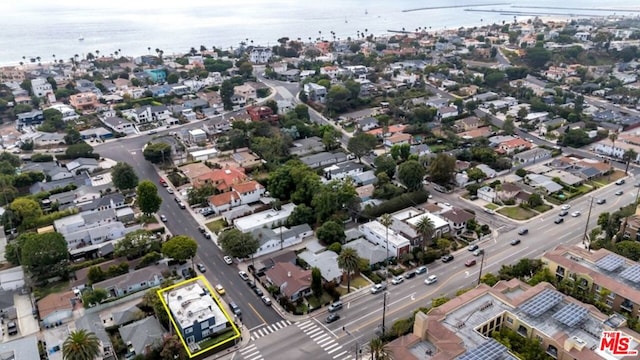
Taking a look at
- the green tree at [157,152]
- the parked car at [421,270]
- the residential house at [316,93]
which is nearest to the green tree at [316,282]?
the parked car at [421,270]

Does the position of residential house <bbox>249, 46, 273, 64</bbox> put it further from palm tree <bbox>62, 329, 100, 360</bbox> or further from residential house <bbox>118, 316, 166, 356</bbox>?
palm tree <bbox>62, 329, 100, 360</bbox>

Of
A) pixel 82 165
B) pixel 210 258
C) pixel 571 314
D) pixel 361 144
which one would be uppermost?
pixel 361 144

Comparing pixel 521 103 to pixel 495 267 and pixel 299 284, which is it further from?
pixel 299 284

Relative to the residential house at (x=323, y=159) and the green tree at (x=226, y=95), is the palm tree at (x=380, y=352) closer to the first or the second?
the residential house at (x=323, y=159)

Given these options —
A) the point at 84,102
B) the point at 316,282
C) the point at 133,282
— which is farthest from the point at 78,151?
the point at 316,282

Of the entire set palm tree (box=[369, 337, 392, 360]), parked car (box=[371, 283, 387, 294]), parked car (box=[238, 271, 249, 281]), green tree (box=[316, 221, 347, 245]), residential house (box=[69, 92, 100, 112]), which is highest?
residential house (box=[69, 92, 100, 112])

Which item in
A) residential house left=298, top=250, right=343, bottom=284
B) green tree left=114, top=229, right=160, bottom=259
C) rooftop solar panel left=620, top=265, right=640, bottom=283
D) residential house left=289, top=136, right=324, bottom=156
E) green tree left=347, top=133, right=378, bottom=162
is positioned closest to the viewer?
rooftop solar panel left=620, top=265, right=640, bottom=283

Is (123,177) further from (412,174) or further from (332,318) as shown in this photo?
(412,174)

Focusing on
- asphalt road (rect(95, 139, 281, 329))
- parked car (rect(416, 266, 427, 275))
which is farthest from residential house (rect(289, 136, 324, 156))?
parked car (rect(416, 266, 427, 275))
